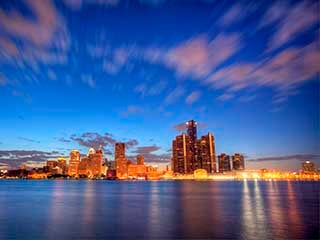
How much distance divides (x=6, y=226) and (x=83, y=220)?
9710 mm

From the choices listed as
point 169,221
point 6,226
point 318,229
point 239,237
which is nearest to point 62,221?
point 6,226

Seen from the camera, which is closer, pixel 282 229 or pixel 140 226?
pixel 282 229

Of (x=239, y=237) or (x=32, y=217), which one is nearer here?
(x=239, y=237)

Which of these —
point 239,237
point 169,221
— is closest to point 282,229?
point 239,237

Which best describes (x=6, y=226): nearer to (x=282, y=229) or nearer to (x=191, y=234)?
(x=191, y=234)

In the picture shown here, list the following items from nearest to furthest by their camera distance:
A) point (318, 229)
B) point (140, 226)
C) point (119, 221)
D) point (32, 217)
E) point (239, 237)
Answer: point (239, 237) < point (318, 229) < point (140, 226) < point (119, 221) < point (32, 217)

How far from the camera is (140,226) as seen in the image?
35.3m

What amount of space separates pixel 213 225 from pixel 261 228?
5725 mm

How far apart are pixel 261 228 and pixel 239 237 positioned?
6038 mm

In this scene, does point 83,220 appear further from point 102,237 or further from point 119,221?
point 102,237

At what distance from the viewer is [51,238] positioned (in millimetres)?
29266

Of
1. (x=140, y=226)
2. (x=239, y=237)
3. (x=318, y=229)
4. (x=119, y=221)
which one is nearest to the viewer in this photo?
(x=239, y=237)

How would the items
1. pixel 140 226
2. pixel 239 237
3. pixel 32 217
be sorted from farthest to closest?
→ 1. pixel 32 217
2. pixel 140 226
3. pixel 239 237

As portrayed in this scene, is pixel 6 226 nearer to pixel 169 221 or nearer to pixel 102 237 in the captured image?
pixel 102 237
